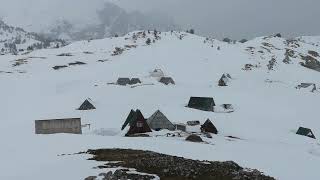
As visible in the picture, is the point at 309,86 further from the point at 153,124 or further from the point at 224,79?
the point at 153,124

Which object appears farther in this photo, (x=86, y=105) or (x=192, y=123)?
(x=86, y=105)

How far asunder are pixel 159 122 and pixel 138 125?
21.3 feet

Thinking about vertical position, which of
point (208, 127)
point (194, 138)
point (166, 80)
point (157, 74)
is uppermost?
point (157, 74)

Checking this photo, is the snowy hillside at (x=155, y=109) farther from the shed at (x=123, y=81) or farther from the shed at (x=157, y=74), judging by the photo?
the shed at (x=123, y=81)

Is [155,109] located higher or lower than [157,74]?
lower

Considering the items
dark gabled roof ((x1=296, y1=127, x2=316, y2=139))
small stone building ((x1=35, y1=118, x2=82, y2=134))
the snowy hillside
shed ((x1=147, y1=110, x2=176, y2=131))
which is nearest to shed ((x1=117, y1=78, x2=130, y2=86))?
the snowy hillside

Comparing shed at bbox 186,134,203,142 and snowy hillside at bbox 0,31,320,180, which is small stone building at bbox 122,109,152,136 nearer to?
snowy hillside at bbox 0,31,320,180

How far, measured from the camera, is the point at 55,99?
423ft

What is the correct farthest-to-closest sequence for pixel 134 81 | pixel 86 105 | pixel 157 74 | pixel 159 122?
pixel 157 74
pixel 134 81
pixel 86 105
pixel 159 122

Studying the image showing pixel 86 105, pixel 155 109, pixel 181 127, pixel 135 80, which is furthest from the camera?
pixel 135 80

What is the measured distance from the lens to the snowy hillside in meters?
59.2

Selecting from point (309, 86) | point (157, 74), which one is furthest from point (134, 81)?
point (309, 86)

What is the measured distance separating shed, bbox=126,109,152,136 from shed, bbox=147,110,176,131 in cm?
420

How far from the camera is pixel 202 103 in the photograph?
119 meters
